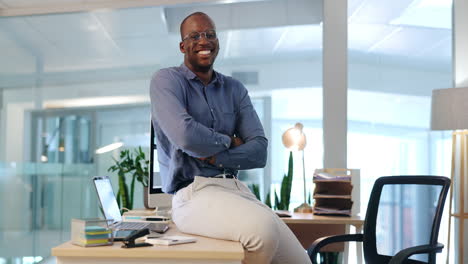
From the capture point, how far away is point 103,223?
1594 millimetres

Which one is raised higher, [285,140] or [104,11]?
[104,11]

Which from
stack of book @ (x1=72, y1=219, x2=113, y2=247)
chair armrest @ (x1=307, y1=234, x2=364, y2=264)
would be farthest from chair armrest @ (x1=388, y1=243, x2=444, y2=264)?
stack of book @ (x1=72, y1=219, x2=113, y2=247)

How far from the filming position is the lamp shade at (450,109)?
13.1 feet

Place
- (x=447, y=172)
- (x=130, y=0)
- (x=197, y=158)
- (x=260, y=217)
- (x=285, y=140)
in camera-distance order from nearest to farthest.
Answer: (x=260, y=217), (x=197, y=158), (x=285, y=140), (x=447, y=172), (x=130, y=0)

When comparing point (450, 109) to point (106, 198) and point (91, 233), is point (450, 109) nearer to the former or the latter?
point (106, 198)

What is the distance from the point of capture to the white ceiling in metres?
5.10

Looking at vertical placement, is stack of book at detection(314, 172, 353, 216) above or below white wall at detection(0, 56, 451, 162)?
below

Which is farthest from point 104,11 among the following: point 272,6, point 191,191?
point 191,191

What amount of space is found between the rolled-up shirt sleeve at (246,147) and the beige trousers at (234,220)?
117 mm

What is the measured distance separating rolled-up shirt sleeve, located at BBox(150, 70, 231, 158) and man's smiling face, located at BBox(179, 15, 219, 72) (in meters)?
0.14

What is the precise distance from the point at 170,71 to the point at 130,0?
346 cm

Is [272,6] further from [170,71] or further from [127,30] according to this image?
[170,71]

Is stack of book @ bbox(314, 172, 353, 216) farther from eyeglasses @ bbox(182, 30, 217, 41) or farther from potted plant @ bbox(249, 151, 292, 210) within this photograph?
eyeglasses @ bbox(182, 30, 217, 41)

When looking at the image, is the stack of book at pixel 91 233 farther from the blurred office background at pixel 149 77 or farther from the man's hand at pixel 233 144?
the blurred office background at pixel 149 77
